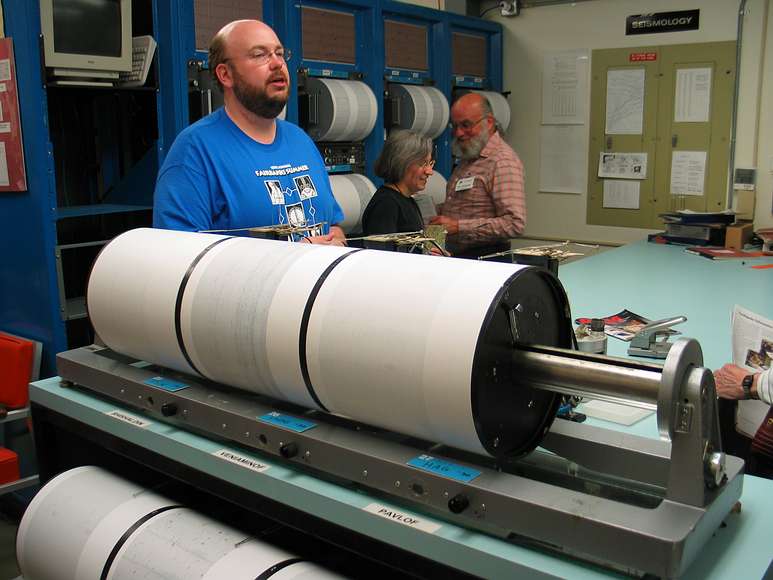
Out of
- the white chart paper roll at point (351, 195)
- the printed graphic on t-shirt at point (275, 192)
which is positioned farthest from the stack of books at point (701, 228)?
the printed graphic on t-shirt at point (275, 192)

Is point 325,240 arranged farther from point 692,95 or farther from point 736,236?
point 692,95

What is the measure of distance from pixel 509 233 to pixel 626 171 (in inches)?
74.0

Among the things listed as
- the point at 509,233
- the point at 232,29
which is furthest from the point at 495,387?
the point at 509,233

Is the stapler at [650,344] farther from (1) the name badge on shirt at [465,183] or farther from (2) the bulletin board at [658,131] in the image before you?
(2) the bulletin board at [658,131]

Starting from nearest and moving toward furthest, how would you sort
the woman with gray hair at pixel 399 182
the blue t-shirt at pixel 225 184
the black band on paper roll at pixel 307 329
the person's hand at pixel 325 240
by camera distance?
1. the black band on paper roll at pixel 307 329
2. the person's hand at pixel 325 240
3. the blue t-shirt at pixel 225 184
4. the woman with gray hair at pixel 399 182

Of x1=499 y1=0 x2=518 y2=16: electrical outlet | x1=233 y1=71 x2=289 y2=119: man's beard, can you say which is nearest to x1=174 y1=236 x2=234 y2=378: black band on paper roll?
x1=233 y1=71 x2=289 y2=119: man's beard

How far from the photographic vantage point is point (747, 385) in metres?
1.82

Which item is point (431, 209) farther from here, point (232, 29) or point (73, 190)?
point (232, 29)

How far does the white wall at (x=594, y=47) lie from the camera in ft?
15.6

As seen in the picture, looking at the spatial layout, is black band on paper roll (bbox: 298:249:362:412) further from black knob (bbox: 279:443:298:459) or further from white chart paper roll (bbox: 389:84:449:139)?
white chart paper roll (bbox: 389:84:449:139)

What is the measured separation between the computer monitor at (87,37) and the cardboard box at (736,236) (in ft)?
10.4

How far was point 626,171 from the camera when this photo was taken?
534cm

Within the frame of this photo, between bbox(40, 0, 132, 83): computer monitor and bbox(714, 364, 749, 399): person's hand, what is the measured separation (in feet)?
8.83

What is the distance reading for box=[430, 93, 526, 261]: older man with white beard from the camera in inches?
151
